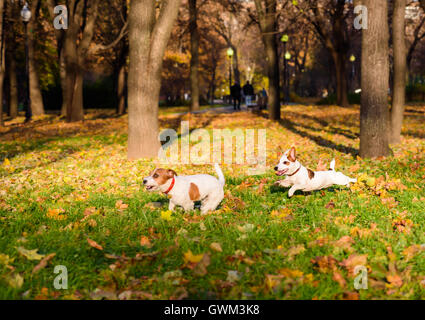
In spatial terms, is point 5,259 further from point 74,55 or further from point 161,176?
point 74,55

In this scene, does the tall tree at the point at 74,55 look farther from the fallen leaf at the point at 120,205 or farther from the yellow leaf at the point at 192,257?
the yellow leaf at the point at 192,257

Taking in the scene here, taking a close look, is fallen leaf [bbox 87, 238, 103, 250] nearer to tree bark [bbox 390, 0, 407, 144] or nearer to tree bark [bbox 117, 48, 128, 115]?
tree bark [bbox 390, 0, 407, 144]

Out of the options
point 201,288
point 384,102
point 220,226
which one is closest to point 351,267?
point 201,288

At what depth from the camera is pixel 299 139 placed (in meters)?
13.4

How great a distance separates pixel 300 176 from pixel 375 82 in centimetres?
486

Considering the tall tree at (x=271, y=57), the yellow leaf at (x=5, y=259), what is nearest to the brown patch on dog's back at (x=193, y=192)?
the yellow leaf at (x=5, y=259)

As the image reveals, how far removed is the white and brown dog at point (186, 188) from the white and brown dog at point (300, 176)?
0.90 m

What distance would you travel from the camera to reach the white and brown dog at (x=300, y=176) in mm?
5457

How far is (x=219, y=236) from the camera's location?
4.52 m

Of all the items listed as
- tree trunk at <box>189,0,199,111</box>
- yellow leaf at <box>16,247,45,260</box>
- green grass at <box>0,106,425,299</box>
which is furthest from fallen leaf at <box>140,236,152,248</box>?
tree trunk at <box>189,0,199,111</box>

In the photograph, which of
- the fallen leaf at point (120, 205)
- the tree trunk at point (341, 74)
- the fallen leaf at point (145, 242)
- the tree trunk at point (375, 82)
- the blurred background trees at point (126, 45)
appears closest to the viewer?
the fallen leaf at point (145, 242)

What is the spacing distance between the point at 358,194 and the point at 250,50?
6545 cm

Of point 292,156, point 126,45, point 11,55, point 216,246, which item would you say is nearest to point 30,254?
point 216,246

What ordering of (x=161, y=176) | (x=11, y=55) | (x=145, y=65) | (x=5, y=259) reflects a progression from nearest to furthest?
(x=5, y=259)
(x=161, y=176)
(x=145, y=65)
(x=11, y=55)
